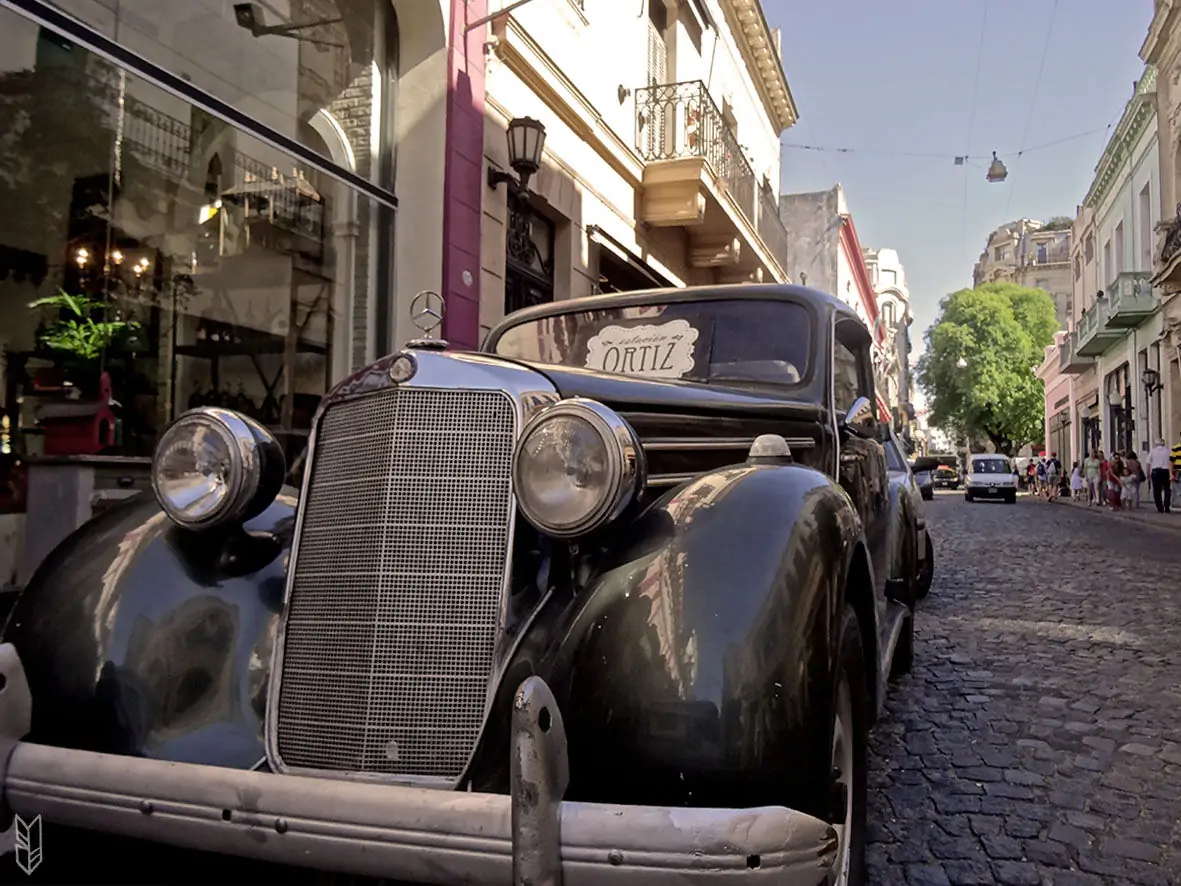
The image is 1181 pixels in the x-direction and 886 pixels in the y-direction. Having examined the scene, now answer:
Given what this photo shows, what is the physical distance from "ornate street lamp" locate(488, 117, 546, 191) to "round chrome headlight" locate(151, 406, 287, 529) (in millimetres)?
6722

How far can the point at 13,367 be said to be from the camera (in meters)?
5.43

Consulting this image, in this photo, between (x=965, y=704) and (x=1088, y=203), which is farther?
(x=1088, y=203)

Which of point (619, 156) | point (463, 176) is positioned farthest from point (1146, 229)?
point (463, 176)

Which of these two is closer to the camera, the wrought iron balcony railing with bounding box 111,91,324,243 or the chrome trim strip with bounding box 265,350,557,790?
the chrome trim strip with bounding box 265,350,557,790

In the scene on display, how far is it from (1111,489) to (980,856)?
21.5 metres

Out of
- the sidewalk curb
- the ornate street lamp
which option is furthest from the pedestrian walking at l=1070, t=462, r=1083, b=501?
the ornate street lamp

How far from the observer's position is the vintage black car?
147cm

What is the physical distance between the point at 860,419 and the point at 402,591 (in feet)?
6.85

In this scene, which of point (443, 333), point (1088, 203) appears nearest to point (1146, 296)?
point (1088, 203)

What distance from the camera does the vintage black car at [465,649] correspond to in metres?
1.47

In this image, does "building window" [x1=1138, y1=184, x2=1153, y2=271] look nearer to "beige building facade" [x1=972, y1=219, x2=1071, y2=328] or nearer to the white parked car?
the white parked car

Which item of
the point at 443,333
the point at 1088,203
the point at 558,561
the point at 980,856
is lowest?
the point at 980,856

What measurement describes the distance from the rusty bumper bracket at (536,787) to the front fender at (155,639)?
0.75m

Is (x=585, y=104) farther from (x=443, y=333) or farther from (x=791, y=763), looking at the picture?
(x=791, y=763)
